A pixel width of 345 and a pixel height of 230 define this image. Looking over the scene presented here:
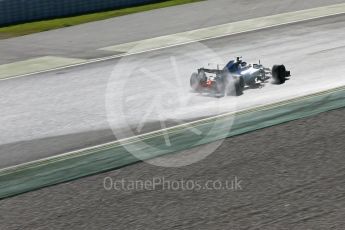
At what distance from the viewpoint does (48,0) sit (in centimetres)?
2594

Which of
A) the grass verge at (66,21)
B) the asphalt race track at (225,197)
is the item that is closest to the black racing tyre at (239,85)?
the asphalt race track at (225,197)

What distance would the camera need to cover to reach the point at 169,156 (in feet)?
37.5

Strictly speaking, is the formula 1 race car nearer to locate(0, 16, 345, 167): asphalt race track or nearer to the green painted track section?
locate(0, 16, 345, 167): asphalt race track

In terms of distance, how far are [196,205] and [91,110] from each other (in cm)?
582

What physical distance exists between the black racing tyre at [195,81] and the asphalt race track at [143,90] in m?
0.22

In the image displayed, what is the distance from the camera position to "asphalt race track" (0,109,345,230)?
29.0 ft

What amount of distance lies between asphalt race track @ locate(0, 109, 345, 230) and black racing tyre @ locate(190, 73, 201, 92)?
373 centimetres

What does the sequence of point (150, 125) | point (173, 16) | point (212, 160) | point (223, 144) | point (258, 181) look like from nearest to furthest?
point (258, 181)
point (212, 160)
point (223, 144)
point (150, 125)
point (173, 16)

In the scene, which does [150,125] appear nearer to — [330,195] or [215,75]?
[215,75]

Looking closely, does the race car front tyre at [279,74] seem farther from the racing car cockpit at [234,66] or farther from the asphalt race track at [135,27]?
the asphalt race track at [135,27]

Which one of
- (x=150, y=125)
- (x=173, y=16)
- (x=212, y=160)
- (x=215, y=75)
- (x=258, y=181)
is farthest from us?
(x=173, y=16)

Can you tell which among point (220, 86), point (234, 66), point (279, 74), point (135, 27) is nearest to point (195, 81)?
point (220, 86)

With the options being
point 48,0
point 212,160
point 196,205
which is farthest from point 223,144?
point 48,0

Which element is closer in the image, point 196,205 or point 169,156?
point 196,205
